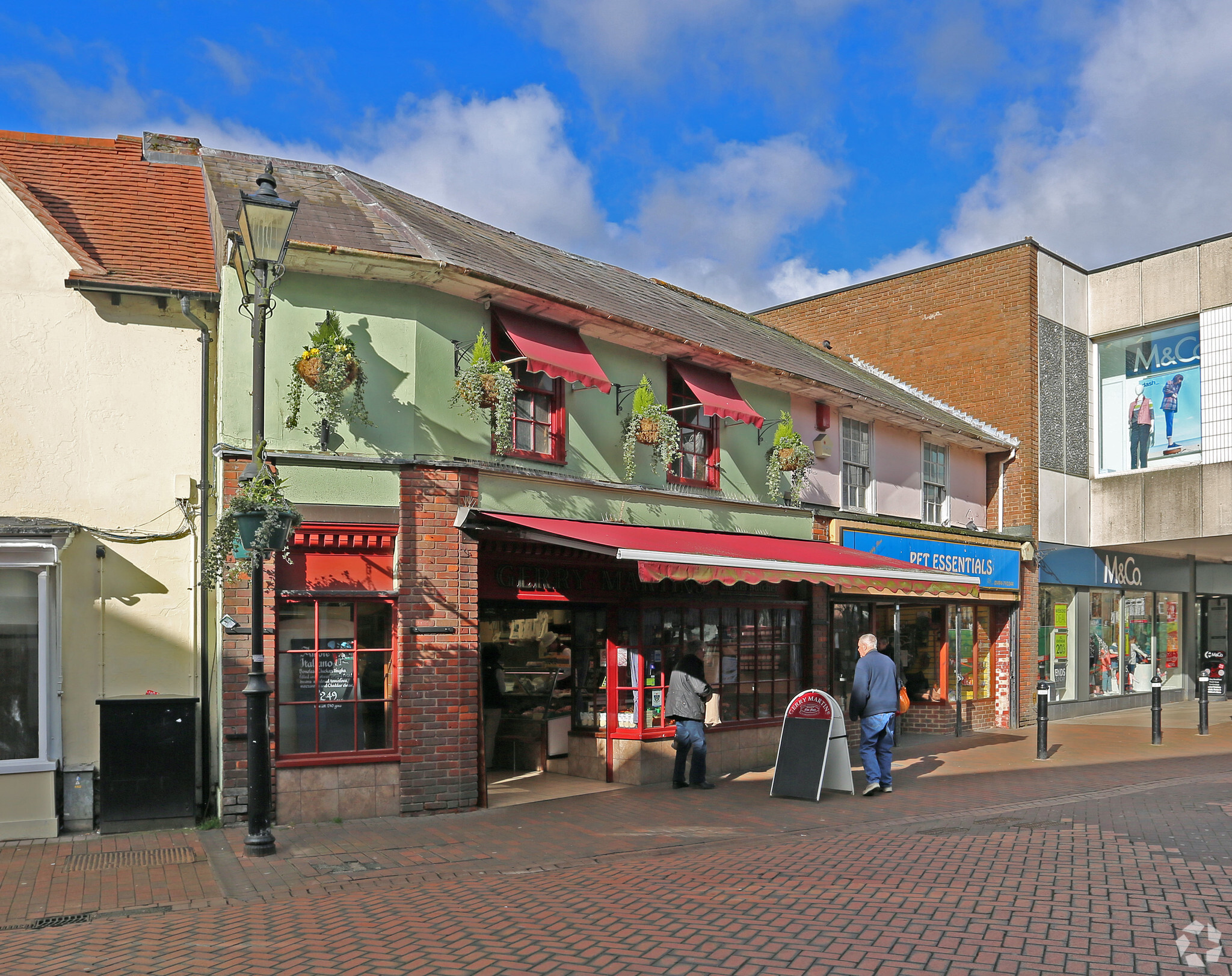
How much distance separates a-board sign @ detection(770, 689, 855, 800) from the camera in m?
11.3

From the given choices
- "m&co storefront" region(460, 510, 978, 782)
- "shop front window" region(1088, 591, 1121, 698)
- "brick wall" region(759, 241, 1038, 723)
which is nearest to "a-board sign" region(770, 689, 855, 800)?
"m&co storefront" region(460, 510, 978, 782)

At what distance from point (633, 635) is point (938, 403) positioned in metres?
11.6

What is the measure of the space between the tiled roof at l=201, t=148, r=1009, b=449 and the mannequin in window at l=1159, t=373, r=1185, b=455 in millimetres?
4009

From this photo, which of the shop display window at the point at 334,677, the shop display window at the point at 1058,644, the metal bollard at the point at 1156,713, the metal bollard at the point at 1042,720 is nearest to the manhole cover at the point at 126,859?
the shop display window at the point at 334,677

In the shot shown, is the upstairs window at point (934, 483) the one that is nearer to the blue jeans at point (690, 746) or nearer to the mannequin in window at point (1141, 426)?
the mannequin in window at point (1141, 426)

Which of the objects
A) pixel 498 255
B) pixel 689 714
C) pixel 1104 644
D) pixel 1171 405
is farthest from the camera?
pixel 1104 644

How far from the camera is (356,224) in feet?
36.2

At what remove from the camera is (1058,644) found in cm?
2081

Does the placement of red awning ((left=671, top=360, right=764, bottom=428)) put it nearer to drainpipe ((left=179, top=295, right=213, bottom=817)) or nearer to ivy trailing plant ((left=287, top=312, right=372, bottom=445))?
ivy trailing plant ((left=287, top=312, right=372, bottom=445))

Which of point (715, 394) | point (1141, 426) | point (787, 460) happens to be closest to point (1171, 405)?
point (1141, 426)

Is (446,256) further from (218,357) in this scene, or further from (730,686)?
(730,686)

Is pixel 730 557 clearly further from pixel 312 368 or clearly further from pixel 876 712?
pixel 312 368

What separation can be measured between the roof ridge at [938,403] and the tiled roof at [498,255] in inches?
42.7

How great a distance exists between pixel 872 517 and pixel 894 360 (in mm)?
6941
